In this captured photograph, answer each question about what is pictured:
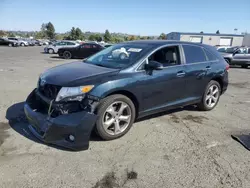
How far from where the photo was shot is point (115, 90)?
3.61 meters

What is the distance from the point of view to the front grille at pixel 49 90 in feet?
11.4

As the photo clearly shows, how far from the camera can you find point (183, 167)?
3.07 m

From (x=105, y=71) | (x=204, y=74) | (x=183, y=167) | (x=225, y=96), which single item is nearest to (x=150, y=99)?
(x=105, y=71)

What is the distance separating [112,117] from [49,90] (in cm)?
111

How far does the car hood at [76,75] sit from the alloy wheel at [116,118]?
20.6 inches

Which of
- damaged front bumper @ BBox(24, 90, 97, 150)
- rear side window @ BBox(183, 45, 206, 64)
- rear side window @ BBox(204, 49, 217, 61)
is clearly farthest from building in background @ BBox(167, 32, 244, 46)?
damaged front bumper @ BBox(24, 90, 97, 150)

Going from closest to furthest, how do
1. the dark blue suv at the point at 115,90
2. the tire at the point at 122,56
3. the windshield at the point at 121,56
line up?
the dark blue suv at the point at 115,90 < the windshield at the point at 121,56 < the tire at the point at 122,56

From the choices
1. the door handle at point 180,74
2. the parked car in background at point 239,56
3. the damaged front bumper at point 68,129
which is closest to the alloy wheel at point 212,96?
the door handle at point 180,74

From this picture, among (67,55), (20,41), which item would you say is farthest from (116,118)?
(20,41)

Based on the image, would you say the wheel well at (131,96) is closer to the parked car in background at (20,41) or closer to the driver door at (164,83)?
the driver door at (164,83)

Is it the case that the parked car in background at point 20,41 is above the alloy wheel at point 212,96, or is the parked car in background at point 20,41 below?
above

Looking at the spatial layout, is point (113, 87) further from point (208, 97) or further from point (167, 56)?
point (208, 97)

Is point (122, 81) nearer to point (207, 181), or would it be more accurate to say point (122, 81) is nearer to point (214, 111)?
point (207, 181)

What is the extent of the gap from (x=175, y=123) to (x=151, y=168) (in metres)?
1.81
